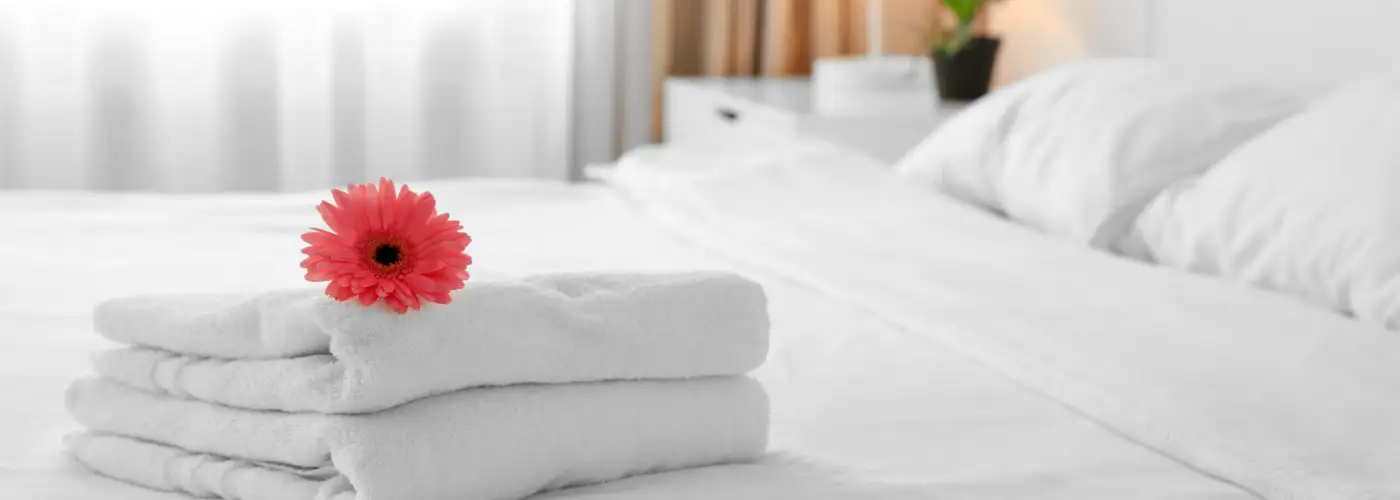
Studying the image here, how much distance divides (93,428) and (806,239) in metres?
0.89

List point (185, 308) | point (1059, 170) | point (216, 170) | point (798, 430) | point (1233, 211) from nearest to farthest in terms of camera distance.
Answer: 1. point (185, 308)
2. point (798, 430)
3. point (1233, 211)
4. point (1059, 170)
5. point (216, 170)

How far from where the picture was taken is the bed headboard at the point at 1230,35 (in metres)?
2.00

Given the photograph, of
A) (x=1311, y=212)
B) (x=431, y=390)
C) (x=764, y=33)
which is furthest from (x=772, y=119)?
(x=431, y=390)

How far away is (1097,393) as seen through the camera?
1.12 metres

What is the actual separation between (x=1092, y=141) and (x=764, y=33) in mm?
1753

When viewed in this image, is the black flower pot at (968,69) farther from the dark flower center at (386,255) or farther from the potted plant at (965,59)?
the dark flower center at (386,255)

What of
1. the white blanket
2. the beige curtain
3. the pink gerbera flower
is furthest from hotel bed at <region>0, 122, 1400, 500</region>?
the beige curtain

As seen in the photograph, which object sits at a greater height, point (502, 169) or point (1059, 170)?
point (1059, 170)

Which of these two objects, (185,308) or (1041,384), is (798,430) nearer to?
(1041,384)

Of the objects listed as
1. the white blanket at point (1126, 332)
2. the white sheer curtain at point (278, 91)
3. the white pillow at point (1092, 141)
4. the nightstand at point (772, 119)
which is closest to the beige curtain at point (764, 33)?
the nightstand at point (772, 119)

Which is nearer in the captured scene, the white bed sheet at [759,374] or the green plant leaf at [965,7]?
the white bed sheet at [759,374]

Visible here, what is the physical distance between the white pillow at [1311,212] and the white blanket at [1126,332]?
0.05 meters

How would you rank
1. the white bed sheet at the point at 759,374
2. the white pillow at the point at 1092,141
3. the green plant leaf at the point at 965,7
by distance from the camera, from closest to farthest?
the white bed sheet at the point at 759,374 < the white pillow at the point at 1092,141 < the green plant leaf at the point at 965,7

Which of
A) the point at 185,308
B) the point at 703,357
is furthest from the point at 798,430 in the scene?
the point at 185,308
